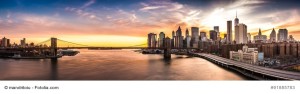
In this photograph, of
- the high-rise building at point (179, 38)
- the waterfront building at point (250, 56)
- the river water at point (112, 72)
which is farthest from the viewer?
the high-rise building at point (179, 38)

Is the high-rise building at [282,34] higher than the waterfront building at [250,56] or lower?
higher

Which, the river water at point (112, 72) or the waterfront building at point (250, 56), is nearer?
the river water at point (112, 72)

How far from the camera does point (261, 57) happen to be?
9000 mm

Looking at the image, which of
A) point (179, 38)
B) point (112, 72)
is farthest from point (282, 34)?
point (179, 38)

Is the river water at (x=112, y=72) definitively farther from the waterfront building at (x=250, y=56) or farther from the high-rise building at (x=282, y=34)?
the high-rise building at (x=282, y=34)

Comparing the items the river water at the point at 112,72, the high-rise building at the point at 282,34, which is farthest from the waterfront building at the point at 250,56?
the high-rise building at the point at 282,34

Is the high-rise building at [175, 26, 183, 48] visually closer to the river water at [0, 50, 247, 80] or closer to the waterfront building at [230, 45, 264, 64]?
the river water at [0, 50, 247, 80]

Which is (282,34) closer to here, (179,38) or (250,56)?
Answer: (250,56)

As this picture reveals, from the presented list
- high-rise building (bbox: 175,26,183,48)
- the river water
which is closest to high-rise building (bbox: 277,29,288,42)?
the river water

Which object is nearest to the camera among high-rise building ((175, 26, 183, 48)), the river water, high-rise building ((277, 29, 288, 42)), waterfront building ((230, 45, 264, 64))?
high-rise building ((277, 29, 288, 42))

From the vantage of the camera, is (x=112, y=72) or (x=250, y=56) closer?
(x=112, y=72)

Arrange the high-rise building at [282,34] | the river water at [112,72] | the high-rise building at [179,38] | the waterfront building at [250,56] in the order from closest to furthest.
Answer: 1. the high-rise building at [282,34]
2. the river water at [112,72]
3. the waterfront building at [250,56]
4. the high-rise building at [179,38]

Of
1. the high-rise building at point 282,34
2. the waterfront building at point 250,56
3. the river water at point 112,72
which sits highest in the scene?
the high-rise building at point 282,34
